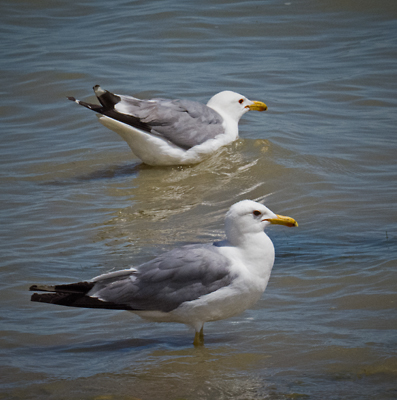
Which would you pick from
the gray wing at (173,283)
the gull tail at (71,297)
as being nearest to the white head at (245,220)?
the gray wing at (173,283)

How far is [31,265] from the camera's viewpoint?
583 centimetres

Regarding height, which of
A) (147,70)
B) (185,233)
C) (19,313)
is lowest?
(19,313)

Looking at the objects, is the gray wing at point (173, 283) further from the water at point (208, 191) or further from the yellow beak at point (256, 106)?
the yellow beak at point (256, 106)

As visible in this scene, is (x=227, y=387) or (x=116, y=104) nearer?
(x=227, y=387)

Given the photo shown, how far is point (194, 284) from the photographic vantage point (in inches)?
175

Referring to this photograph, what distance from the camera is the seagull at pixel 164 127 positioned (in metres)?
8.23

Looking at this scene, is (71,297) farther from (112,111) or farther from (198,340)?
(112,111)

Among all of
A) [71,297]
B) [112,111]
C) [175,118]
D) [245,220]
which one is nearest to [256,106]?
[175,118]

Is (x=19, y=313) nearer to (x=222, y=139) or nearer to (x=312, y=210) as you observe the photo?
(x=312, y=210)

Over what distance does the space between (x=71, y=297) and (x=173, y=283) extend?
699 mm

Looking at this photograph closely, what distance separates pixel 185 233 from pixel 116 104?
98.4 inches

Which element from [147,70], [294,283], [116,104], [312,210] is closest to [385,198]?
[312,210]

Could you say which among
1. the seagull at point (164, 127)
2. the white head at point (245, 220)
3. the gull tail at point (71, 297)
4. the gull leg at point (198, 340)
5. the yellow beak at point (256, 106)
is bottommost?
the gull leg at point (198, 340)

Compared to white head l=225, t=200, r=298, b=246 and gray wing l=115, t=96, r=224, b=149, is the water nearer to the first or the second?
gray wing l=115, t=96, r=224, b=149
